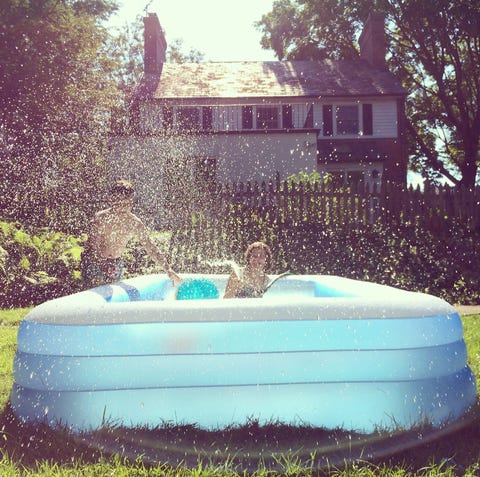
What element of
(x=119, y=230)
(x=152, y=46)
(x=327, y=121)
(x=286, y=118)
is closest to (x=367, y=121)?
(x=327, y=121)

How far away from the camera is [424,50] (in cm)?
2680

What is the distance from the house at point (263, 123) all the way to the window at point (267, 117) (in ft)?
0.13

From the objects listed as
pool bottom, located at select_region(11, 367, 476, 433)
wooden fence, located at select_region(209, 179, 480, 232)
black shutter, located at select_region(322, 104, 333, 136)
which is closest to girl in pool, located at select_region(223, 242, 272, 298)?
pool bottom, located at select_region(11, 367, 476, 433)

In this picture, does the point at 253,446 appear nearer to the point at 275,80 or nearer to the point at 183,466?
the point at 183,466

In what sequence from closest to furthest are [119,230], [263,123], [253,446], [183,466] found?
[183,466], [253,446], [119,230], [263,123]

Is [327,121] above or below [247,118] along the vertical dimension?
below

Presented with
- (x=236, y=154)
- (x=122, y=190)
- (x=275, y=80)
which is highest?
(x=275, y=80)

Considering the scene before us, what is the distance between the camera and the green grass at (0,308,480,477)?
2662 mm

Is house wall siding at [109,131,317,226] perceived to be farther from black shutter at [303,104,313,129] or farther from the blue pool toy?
the blue pool toy

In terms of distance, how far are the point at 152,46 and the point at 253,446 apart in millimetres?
23880

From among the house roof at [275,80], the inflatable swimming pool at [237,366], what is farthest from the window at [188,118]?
the inflatable swimming pool at [237,366]

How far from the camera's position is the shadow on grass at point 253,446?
2.80 m

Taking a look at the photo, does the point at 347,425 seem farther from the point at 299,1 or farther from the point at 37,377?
the point at 299,1

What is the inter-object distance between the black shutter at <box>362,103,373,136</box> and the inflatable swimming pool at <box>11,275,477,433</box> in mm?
20988
